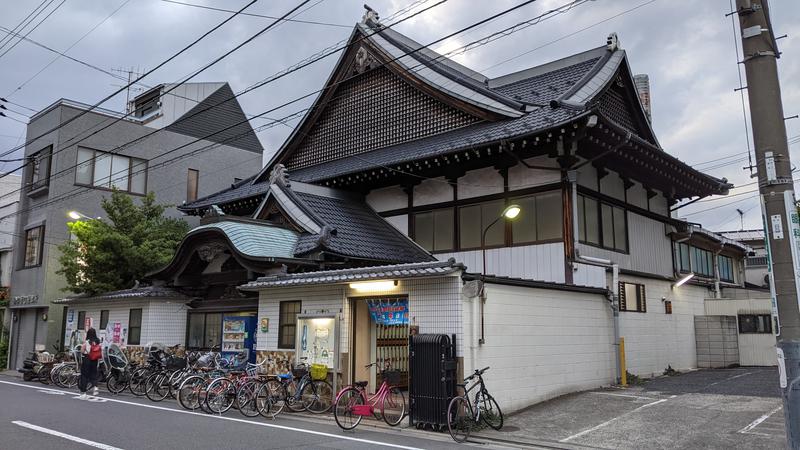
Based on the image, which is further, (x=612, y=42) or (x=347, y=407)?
(x=612, y=42)

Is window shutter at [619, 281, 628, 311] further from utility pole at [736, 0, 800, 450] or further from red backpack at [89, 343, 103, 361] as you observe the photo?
red backpack at [89, 343, 103, 361]

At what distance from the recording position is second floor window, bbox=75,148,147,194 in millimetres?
27266

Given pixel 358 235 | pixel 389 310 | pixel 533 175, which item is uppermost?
pixel 533 175

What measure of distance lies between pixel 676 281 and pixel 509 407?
10.1 metres

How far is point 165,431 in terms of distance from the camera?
998cm

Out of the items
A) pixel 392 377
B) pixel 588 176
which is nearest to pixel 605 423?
pixel 392 377

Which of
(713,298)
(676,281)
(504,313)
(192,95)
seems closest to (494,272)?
(504,313)

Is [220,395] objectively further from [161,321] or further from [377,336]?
[161,321]

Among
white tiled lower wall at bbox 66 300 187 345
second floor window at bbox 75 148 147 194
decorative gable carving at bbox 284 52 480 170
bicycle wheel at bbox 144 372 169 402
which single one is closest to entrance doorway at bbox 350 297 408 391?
bicycle wheel at bbox 144 372 169 402

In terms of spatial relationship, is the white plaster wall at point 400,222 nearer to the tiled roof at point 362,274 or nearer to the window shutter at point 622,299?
the tiled roof at point 362,274

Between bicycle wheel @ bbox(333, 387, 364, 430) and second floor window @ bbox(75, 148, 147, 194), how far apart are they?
1927 centimetres

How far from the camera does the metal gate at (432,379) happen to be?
10406 mm

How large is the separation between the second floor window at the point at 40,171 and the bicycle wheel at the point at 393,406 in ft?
72.6

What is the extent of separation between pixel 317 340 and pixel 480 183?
20.6ft
